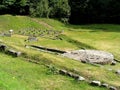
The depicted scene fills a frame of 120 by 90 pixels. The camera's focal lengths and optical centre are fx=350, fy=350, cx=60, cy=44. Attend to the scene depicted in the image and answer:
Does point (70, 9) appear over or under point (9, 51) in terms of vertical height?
under

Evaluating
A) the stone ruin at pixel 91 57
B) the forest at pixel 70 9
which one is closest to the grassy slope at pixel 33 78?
the stone ruin at pixel 91 57

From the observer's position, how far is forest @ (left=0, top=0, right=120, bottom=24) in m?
84.8

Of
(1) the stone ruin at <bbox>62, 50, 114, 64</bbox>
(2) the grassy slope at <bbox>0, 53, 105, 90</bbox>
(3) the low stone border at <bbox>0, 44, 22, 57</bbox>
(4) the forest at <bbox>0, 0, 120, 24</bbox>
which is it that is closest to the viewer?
(2) the grassy slope at <bbox>0, 53, 105, 90</bbox>

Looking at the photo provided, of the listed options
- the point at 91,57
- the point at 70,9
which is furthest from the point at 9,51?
the point at 70,9

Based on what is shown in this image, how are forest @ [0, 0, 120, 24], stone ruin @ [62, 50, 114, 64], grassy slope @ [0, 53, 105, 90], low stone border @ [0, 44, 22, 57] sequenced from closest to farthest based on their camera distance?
grassy slope @ [0, 53, 105, 90] → low stone border @ [0, 44, 22, 57] → stone ruin @ [62, 50, 114, 64] → forest @ [0, 0, 120, 24]

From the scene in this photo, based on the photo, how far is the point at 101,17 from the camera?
93.1 meters

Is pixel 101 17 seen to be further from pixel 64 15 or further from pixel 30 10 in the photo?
pixel 30 10

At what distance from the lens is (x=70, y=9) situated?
91.6m

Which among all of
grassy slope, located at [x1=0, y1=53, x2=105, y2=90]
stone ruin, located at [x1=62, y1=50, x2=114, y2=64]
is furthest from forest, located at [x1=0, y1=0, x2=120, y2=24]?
grassy slope, located at [x1=0, y1=53, x2=105, y2=90]

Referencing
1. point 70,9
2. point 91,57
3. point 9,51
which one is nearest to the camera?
point 9,51

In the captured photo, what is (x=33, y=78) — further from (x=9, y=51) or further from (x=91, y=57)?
(x=91, y=57)

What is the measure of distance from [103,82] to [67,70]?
9.37ft

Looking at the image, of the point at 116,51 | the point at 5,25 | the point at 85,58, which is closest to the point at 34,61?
the point at 85,58

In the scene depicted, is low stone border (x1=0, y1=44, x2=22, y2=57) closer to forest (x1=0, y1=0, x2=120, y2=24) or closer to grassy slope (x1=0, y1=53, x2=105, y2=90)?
grassy slope (x1=0, y1=53, x2=105, y2=90)
